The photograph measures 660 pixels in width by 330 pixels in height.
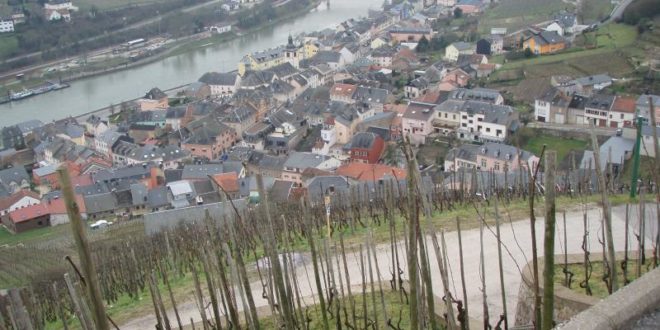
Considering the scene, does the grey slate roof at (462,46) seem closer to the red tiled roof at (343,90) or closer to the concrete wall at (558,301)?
the red tiled roof at (343,90)

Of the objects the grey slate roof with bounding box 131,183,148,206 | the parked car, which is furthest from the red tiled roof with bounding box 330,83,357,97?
the parked car

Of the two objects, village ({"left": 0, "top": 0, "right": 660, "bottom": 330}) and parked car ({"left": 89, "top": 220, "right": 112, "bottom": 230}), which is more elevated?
village ({"left": 0, "top": 0, "right": 660, "bottom": 330})

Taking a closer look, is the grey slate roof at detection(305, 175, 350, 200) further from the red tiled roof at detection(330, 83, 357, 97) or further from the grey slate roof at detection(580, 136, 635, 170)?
the red tiled roof at detection(330, 83, 357, 97)

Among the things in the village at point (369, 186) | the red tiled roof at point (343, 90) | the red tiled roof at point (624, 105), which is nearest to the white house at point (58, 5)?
the village at point (369, 186)

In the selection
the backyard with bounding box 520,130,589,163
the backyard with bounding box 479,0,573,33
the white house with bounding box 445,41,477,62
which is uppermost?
the backyard with bounding box 479,0,573,33

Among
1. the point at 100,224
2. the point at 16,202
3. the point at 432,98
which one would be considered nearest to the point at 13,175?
the point at 16,202
